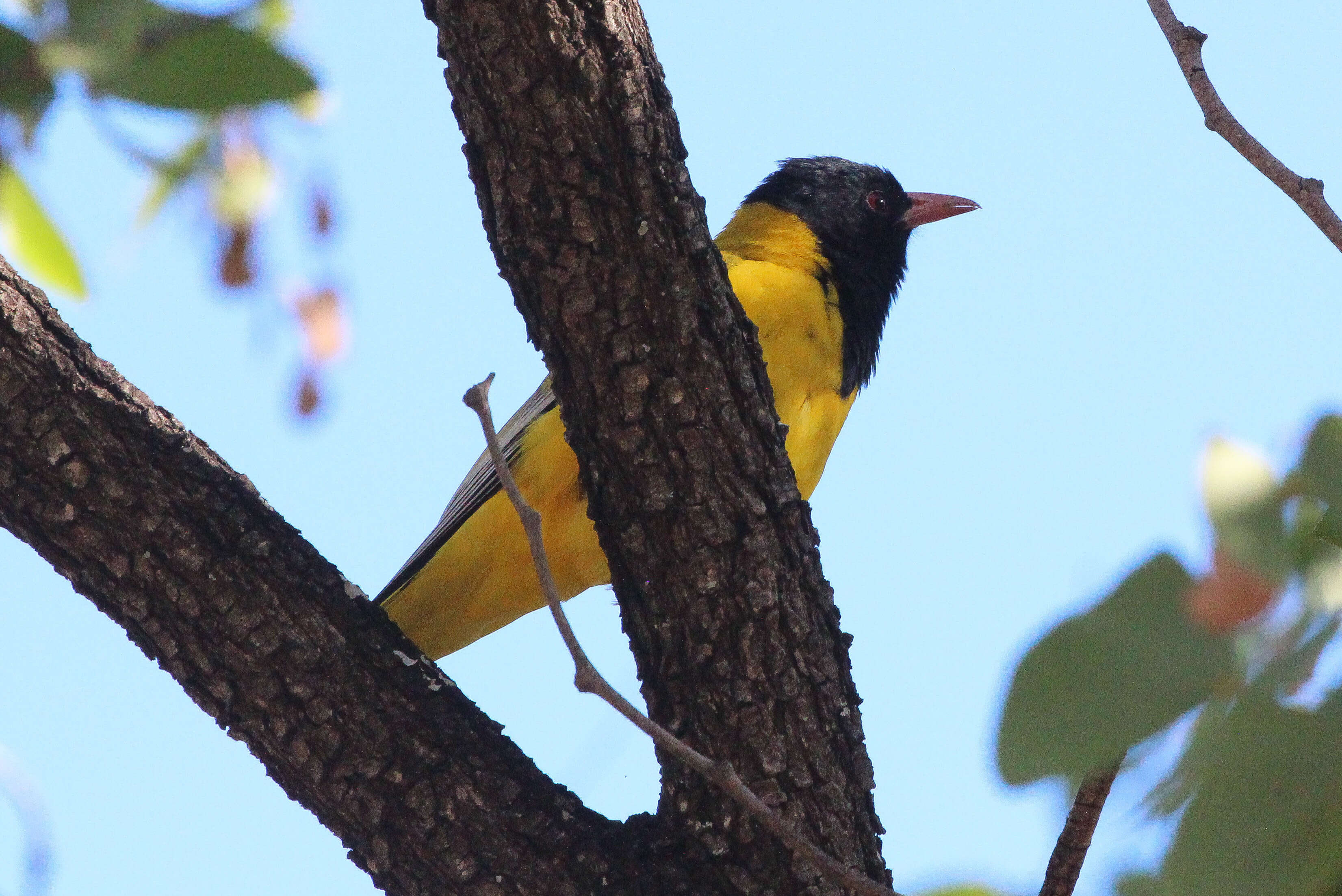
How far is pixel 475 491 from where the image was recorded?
3.76m

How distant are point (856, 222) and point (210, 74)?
4080 millimetres

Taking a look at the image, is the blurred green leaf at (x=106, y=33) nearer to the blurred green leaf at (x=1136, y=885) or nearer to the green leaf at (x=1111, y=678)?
the green leaf at (x=1111, y=678)

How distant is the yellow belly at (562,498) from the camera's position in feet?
11.7

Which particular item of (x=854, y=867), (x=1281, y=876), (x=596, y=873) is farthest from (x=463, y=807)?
(x=1281, y=876)

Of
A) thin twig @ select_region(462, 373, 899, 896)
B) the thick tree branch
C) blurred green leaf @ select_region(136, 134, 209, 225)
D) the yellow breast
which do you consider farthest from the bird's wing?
blurred green leaf @ select_region(136, 134, 209, 225)

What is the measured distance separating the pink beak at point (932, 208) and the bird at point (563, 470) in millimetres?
868

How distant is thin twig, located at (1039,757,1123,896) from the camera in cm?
207

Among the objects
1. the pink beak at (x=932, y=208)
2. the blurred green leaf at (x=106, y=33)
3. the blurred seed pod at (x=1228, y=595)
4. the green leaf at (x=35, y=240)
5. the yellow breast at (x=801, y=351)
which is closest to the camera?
the blurred seed pod at (x=1228, y=595)

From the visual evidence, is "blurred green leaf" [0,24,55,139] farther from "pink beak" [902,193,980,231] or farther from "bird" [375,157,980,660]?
"pink beak" [902,193,980,231]

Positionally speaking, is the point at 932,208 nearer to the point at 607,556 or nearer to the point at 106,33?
the point at 607,556

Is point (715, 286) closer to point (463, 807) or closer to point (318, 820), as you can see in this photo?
point (463, 807)

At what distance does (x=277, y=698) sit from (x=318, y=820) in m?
0.25

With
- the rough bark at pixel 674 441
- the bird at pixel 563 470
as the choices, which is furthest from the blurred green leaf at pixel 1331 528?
the bird at pixel 563 470

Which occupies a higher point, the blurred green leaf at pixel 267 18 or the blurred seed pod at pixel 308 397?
the blurred seed pod at pixel 308 397
